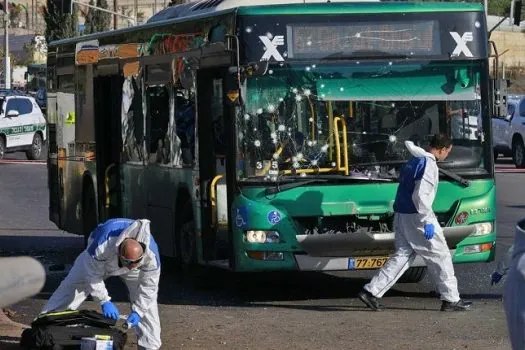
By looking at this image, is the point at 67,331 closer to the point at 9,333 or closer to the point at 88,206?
the point at 9,333

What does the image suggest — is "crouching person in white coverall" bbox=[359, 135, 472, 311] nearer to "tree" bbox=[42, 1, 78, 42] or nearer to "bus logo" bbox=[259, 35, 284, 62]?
"bus logo" bbox=[259, 35, 284, 62]

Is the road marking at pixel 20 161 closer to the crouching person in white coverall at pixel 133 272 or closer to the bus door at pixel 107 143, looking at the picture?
the bus door at pixel 107 143

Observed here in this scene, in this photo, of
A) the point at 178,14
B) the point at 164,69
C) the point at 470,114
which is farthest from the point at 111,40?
the point at 470,114

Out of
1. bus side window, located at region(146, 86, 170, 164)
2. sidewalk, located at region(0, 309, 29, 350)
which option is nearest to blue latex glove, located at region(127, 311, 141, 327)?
sidewalk, located at region(0, 309, 29, 350)

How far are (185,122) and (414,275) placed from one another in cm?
278

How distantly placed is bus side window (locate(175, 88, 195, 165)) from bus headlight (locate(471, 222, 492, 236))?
2.75 meters

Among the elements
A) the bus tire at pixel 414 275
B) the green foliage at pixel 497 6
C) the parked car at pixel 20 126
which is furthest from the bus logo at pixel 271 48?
the green foliage at pixel 497 6

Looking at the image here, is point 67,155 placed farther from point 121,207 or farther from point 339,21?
point 339,21

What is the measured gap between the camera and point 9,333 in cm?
991

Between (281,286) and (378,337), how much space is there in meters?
3.59

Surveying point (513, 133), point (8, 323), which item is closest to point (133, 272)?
point (8, 323)

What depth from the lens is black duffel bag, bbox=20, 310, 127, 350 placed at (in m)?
8.37

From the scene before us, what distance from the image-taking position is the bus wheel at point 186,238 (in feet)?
42.5

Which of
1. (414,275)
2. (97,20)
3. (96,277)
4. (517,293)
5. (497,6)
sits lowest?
(414,275)
